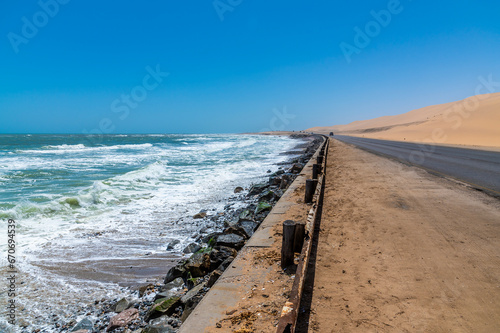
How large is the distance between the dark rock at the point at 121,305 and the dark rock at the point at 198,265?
92 centimetres

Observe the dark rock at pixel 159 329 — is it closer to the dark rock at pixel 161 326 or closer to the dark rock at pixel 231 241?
the dark rock at pixel 161 326

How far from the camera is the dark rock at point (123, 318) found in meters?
3.43

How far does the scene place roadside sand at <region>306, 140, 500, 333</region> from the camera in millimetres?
2439

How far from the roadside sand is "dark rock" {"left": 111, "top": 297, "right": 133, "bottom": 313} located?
2.58 metres

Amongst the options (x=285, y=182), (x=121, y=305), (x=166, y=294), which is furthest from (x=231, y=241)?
(x=285, y=182)

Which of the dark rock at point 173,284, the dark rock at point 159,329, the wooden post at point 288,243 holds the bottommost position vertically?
the dark rock at point 173,284

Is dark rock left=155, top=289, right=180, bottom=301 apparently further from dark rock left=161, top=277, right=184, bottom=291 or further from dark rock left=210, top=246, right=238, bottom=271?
dark rock left=210, top=246, right=238, bottom=271

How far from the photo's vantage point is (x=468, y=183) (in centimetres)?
776

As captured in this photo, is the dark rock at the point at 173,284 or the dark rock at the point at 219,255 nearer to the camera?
the dark rock at the point at 173,284

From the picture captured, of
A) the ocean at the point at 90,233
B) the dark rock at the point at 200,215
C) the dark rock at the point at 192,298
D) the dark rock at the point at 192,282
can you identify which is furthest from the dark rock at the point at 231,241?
the dark rock at the point at 200,215

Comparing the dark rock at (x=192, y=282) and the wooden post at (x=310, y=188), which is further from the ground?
the wooden post at (x=310, y=188)

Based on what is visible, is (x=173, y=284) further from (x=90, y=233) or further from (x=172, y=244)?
(x=90, y=233)

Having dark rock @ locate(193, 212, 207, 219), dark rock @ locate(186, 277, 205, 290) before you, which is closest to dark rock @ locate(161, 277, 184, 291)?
dark rock @ locate(186, 277, 205, 290)

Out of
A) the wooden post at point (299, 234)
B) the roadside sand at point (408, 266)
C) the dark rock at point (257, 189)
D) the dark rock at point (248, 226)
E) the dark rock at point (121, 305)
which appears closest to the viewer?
A: the roadside sand at point (408, 266)
